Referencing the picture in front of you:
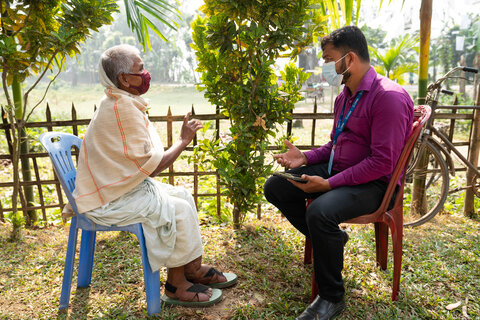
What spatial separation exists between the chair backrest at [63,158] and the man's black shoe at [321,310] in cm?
148

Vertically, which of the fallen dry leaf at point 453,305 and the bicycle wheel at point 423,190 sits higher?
the bicycle wheel at point 423,190

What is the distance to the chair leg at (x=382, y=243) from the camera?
264 centimetres

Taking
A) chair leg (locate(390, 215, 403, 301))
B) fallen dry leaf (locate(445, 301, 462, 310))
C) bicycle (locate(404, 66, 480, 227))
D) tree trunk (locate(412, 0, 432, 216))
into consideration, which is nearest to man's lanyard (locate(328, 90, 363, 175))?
chair leg (locate(390, 215, 403, 301))

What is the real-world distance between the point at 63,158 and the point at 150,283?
3.12ft

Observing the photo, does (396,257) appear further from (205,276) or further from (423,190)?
(423,190)

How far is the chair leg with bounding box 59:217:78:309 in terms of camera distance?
2287 millimetres

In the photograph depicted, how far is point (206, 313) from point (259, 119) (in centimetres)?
159

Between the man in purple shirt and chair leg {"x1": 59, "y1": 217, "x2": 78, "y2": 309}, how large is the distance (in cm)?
139

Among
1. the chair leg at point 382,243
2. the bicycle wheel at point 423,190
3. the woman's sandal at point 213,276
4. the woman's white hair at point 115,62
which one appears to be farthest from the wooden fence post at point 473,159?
the woman's white hair at point 115,62

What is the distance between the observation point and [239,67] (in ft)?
10.3

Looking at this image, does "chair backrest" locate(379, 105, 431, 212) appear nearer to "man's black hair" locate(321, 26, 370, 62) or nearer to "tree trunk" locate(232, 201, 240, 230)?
"man's black hair" locate(321, 26, 370, 62)

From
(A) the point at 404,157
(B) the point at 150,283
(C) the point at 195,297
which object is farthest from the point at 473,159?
(B) the point at 150,283

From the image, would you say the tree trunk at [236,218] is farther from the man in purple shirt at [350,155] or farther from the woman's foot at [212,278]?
the man in purple shirt at [350,155]

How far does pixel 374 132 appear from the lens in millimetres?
2158
